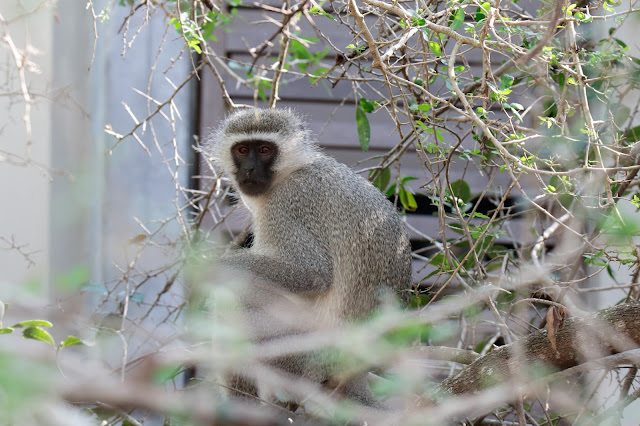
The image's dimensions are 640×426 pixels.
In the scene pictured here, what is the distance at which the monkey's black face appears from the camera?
3646 mm

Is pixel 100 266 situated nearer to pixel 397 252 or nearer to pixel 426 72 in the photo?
pixel 397 252

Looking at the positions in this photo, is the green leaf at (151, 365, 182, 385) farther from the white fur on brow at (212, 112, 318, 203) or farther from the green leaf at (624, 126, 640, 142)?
the green leaf at (624, 126, 640, 142)

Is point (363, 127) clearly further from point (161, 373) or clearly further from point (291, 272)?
point (161, 373)

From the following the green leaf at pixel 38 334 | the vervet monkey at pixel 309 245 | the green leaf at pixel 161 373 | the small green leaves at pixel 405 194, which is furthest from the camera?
the small green leaves at pixel 405 194

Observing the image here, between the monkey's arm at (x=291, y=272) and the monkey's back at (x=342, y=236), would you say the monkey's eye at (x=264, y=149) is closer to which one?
the monkey's back at (x=342, y=236)

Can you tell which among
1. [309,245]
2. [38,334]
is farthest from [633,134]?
[38,334]

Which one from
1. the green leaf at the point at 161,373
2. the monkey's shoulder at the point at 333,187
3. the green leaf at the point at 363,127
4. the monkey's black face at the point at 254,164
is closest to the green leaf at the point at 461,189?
the monkey's shoulder at the point at 333,187

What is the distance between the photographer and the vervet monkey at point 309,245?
3.29 m

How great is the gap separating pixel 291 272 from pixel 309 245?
18 centimetres

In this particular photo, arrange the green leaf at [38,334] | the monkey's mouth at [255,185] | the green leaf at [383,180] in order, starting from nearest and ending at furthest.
Result: the green leaf at [38,334], the monkey's mouth at [255,185], the green leaf at [383,180]

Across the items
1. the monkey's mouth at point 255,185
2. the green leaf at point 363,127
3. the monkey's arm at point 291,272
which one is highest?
the green leaf at point 363,127

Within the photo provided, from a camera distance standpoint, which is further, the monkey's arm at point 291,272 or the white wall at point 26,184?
the white wall at point 26,184

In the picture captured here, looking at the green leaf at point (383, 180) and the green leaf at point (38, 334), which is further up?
the green leaf at point (383, 180)

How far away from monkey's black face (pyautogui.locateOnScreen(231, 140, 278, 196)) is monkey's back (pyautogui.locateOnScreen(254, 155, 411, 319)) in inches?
4.1
